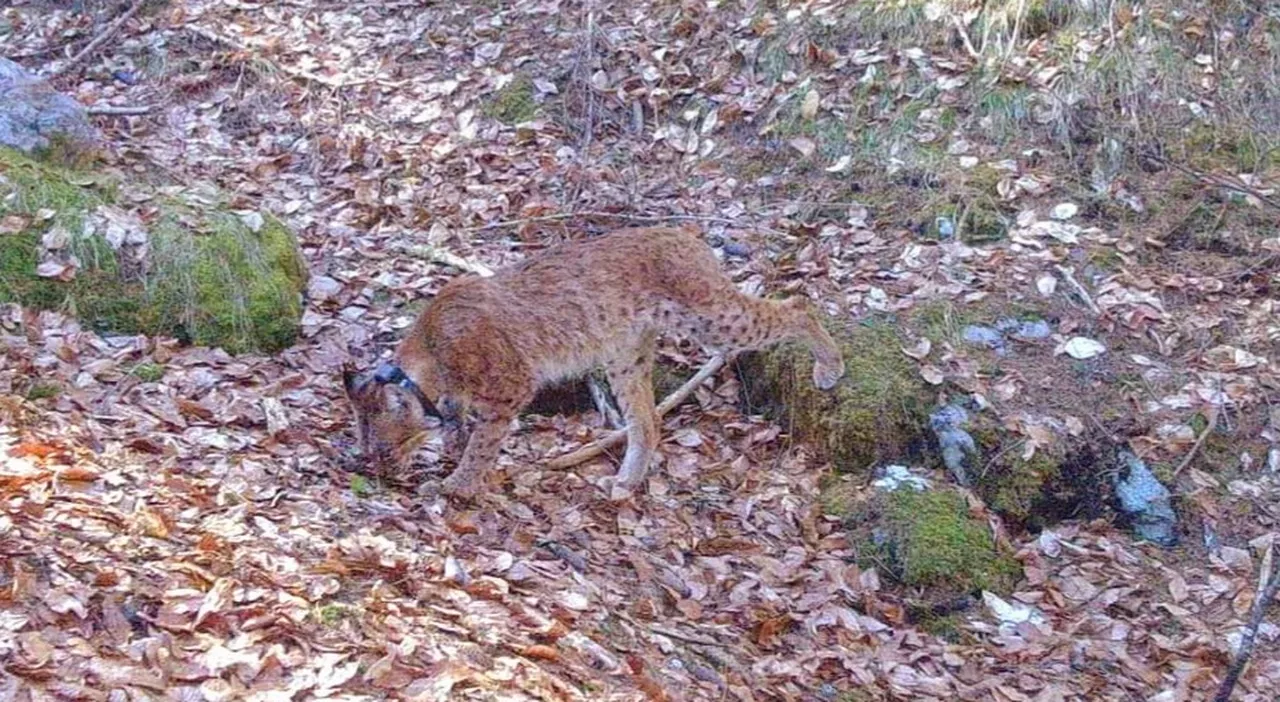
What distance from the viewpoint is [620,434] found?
667 centimetres

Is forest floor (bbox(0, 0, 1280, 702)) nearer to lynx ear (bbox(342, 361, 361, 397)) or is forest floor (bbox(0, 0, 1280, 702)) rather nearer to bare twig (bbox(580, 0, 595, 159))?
bare twig (bbox(580, 0, 595, 159))

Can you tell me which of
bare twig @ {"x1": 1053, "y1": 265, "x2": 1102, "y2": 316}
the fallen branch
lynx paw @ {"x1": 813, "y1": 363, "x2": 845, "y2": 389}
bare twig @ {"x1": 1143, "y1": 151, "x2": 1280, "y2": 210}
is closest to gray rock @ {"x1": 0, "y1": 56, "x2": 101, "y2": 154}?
the fallen branch

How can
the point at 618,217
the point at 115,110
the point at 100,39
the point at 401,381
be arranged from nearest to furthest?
the point at 401,381 < the point at 618,217 < the point at 115,110 < the point at 100,39

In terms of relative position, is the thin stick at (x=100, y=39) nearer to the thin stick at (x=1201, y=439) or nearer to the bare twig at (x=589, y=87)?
the bare twig at (x=589, y=87)

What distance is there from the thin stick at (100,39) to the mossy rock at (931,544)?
273 inches

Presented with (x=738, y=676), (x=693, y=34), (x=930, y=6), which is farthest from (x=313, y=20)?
(x=738, y=676)

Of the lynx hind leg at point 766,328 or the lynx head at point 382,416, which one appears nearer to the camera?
the lynx head at point 382,416

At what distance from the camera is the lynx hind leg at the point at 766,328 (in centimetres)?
648

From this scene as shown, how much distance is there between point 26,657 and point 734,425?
399 cm

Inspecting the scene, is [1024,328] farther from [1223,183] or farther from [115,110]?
[115,110]

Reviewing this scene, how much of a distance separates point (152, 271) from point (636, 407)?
2553 millimetres

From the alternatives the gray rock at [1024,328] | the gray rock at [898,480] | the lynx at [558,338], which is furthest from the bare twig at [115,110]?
the gray rock at [1024,328]

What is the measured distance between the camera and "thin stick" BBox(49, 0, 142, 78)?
31.7 ft

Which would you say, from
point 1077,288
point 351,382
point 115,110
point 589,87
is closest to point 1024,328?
point 1077,288
